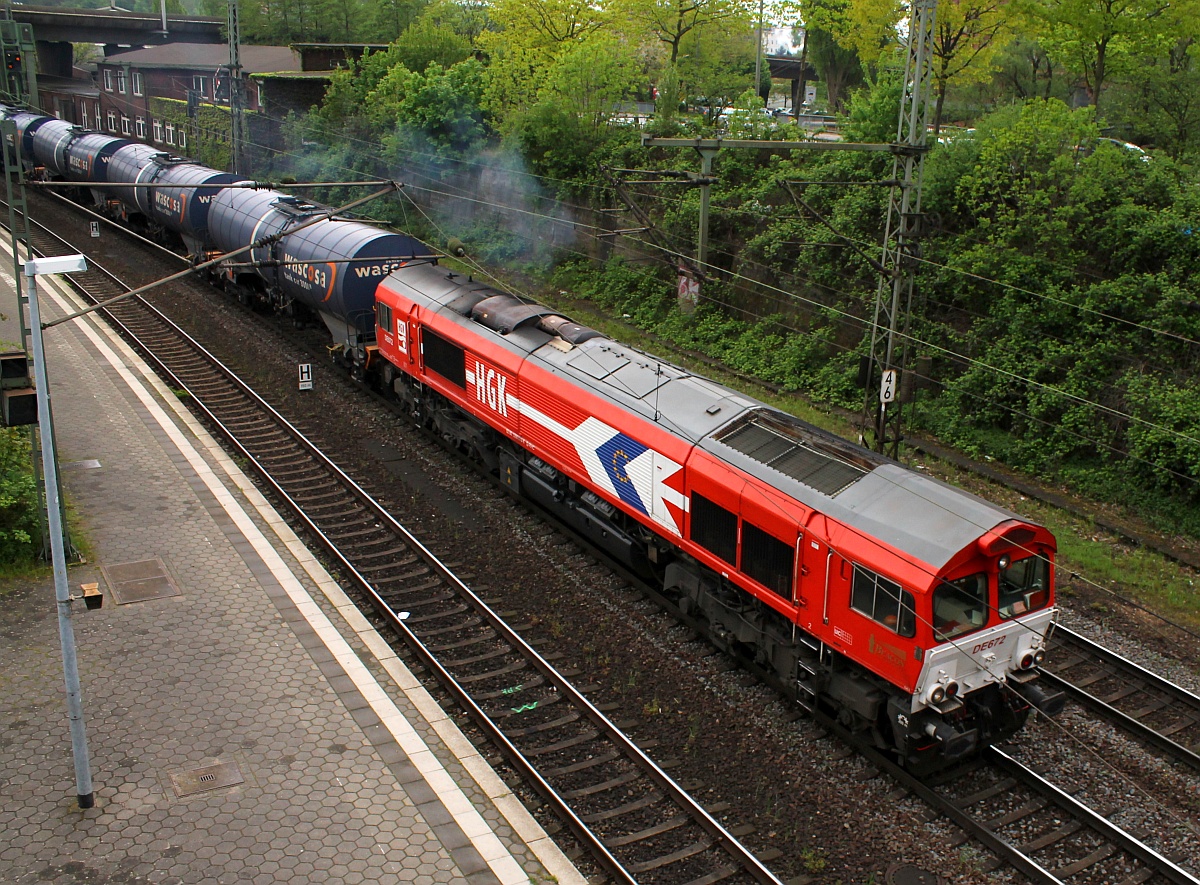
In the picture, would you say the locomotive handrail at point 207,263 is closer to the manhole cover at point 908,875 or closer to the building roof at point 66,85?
the manhole cover at point 908,875

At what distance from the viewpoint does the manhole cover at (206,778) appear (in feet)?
32.5

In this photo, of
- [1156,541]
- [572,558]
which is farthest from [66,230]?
[1156,541]

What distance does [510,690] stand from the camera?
1227 centimetres

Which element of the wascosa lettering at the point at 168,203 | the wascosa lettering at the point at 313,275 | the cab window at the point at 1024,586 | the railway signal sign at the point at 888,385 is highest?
the wascosa lettering at the point at 168,203

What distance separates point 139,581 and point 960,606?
11.4 metres

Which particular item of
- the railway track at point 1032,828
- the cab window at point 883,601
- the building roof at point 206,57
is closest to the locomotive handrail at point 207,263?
the cab window at point 883,601

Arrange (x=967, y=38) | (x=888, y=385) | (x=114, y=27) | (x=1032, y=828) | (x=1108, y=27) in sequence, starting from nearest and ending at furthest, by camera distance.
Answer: (x=1032, y=828) < (x=888, y=385) < (x=1108, y=27) < (x=967, y=38) < (x=114, y=27)

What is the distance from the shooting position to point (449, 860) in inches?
357

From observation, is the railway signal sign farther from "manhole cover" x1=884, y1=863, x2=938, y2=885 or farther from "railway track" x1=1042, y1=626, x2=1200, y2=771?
"manhole cover" x1=884, y1=863, x2=938, y2=885

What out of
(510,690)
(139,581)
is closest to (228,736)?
(510,690)

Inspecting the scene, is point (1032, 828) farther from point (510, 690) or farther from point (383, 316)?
point (383, 316)

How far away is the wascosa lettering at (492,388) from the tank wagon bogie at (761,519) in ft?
0.14

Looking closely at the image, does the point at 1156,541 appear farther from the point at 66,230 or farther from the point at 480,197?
the point at 66,230

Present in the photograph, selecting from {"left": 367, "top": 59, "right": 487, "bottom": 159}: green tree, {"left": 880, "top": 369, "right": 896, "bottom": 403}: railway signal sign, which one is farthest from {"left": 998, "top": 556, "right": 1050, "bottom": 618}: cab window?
{"left": 367, "top": 59, "right": 487, "bottom": 159}: green tree
